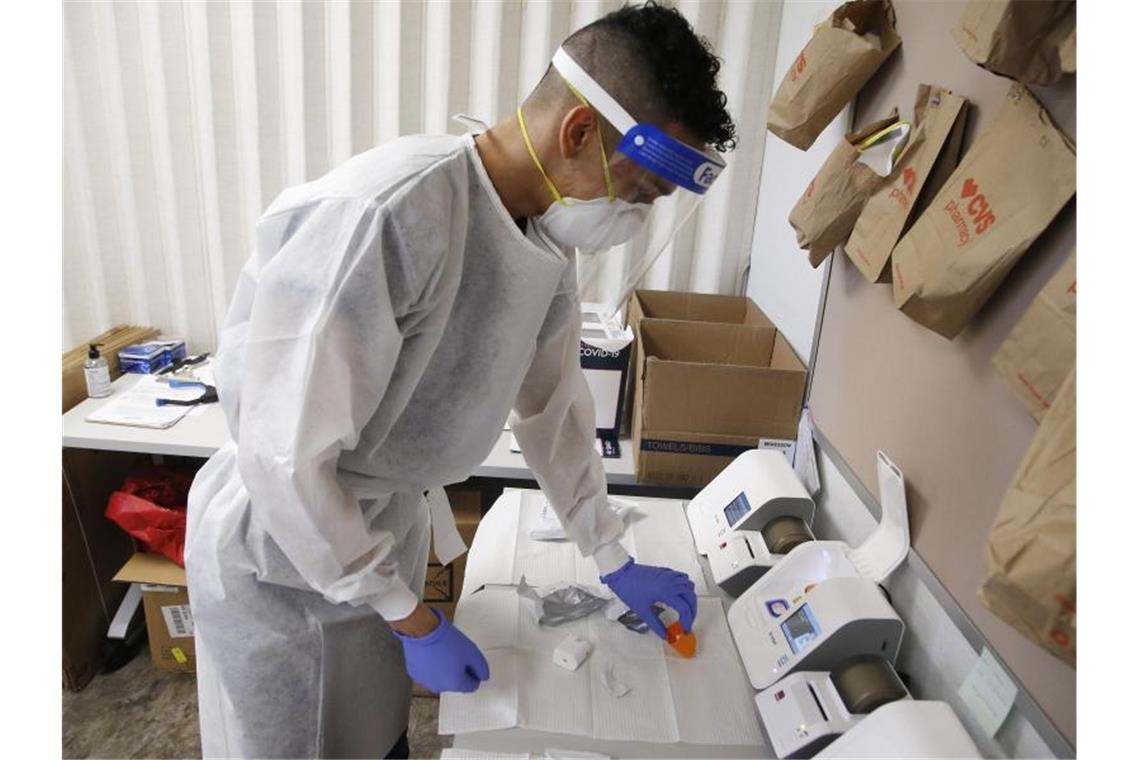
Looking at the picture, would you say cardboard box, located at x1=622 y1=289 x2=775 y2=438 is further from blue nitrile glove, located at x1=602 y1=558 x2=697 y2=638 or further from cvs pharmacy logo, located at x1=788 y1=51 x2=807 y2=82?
blue nitrile glove, located at x1=602 y1=558 x2=697 y2=638

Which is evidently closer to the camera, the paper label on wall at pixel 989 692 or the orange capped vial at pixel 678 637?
the paper label on wall at pixel 989 692

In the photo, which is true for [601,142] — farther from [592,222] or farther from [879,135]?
[879,135]

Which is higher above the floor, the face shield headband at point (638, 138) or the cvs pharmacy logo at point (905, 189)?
the face shield headband at point (638, 138)

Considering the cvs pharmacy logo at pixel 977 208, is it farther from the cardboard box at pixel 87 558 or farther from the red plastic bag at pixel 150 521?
the cardboard box at pixel 87 558

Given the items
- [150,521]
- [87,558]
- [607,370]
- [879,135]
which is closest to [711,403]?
[607,370]

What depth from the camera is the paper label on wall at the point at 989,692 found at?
80 centimetres

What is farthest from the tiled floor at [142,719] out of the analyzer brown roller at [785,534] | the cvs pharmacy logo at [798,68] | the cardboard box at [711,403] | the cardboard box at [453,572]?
the cvs pharmacy logo at [798,68]

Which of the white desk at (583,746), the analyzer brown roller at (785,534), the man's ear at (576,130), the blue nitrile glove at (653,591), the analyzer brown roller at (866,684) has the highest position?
the man's ear at (576,130)

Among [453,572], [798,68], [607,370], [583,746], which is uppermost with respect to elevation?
[798,68]

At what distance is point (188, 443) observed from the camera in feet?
5.79

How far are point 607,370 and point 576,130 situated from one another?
3.26 feet

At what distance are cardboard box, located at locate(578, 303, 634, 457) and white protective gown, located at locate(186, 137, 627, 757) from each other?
0.55 metres

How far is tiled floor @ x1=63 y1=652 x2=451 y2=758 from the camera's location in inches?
71.8

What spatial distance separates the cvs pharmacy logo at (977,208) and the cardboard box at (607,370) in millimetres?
1019
